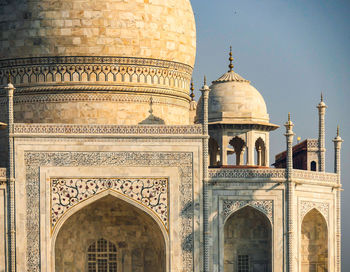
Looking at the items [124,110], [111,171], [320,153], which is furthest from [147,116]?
[320,153]

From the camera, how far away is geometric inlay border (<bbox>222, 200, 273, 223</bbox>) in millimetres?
22688

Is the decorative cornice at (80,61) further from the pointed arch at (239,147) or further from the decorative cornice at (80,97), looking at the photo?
the pointed arch at (239,147)

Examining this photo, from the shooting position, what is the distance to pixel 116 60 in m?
24.4

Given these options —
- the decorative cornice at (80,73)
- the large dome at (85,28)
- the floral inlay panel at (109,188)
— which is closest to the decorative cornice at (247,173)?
the floral inlay panel at (109,188)

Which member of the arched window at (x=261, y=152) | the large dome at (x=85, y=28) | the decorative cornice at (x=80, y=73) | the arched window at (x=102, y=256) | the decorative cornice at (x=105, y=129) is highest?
the large dome at (x=85, y=28)

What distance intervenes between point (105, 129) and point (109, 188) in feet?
4.19

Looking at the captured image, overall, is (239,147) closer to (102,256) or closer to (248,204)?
(248,204)

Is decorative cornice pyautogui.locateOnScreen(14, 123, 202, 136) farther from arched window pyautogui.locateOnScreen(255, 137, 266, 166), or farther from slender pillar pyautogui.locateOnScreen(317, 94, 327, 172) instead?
slender pillar pyautogui.locateOnScreen(317, 94, 327, 172)

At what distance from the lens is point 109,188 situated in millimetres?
22406

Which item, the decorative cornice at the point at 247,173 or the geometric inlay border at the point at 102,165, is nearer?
the geometric inlay border at the point at 102,165

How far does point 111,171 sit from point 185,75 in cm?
422

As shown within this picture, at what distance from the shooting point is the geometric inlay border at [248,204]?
2269 cm

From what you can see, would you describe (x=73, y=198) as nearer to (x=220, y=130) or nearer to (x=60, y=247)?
(x=60, y=247)

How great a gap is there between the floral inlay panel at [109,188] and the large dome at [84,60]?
2183 millimetres
